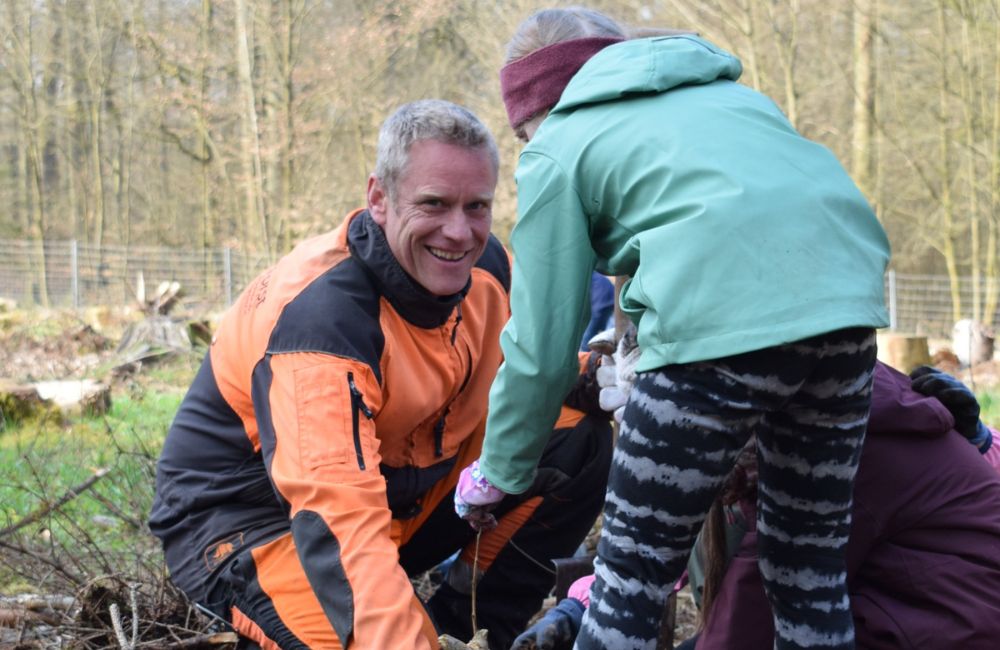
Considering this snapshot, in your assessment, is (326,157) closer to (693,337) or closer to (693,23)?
(693,23)

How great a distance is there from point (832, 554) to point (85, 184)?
839 inches

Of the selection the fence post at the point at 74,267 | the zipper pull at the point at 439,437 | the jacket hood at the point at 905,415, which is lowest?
the fence post at the point at 74,267

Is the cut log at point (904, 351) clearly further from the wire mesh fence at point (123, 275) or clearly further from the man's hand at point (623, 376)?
the wire mesh fence at point (123, 275)

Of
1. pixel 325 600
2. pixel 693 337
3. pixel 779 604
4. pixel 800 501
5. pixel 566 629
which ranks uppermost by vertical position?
pixel 693 337

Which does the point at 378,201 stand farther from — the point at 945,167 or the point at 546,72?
the point at 945,167

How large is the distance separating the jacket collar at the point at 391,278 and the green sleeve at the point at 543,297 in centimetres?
58

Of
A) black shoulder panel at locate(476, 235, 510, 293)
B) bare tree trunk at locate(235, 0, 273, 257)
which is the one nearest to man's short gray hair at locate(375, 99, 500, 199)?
black shoulder panel at locate(476, 235, 510, 293)

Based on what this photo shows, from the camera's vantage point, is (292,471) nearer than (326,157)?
Yes

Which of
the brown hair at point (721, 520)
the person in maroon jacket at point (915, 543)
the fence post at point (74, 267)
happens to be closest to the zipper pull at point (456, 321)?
the brown hair at point (721, 520)

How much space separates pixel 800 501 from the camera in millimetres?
2139

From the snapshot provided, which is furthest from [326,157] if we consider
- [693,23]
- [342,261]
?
[342,261]

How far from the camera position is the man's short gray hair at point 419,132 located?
272cm

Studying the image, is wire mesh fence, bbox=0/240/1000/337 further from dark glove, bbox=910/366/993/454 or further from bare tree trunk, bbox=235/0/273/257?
dark glove, bbox=910/366/993/454

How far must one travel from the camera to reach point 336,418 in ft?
8.03
